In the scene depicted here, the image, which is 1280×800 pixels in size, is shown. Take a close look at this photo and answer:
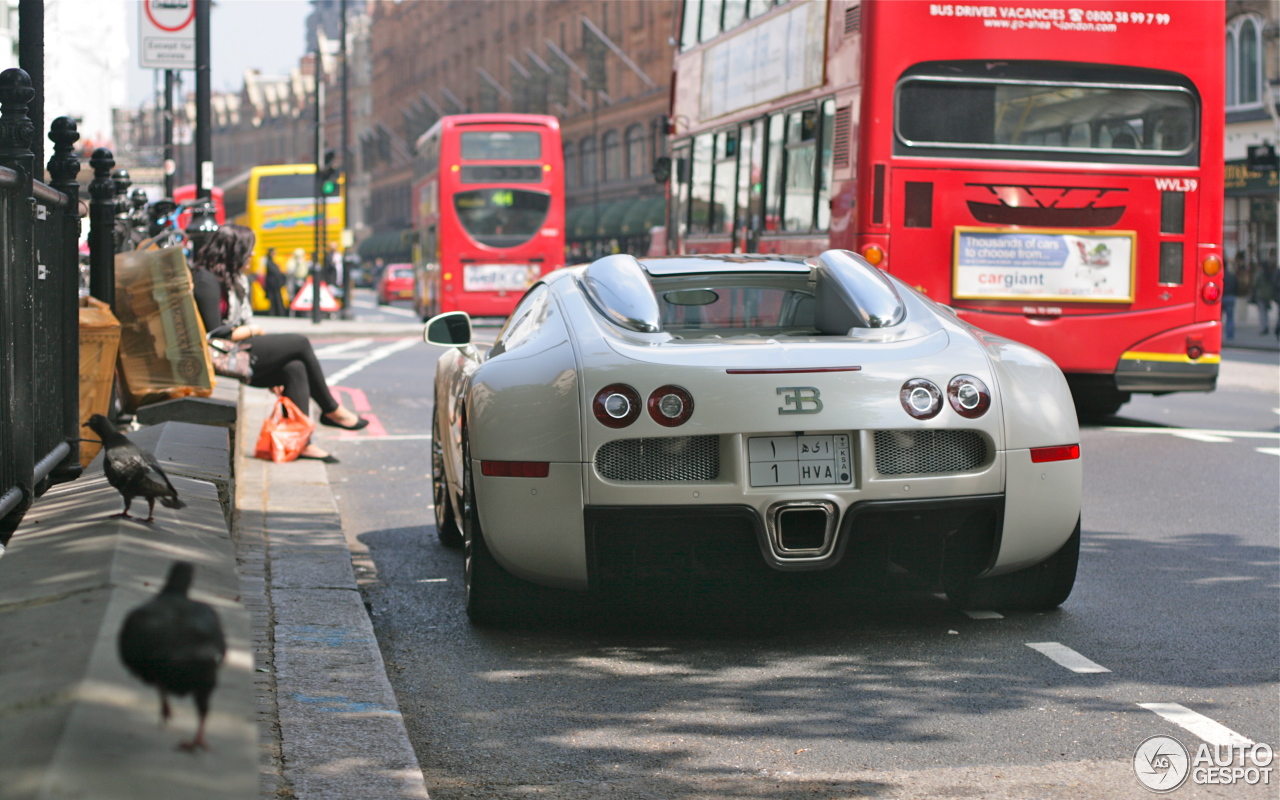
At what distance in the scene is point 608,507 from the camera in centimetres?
505

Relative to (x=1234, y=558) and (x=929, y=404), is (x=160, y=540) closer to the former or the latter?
(x=929, y=404)

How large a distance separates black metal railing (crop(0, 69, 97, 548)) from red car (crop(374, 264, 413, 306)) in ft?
160

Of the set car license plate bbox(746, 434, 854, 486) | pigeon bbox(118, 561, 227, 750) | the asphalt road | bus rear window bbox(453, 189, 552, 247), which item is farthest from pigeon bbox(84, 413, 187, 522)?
bus rear window bbox(453, 189, 552, 247)

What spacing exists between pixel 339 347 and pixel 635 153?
126ft

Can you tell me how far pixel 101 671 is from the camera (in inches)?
95.5

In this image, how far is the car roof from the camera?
6.10m

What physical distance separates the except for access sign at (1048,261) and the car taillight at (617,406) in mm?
8018

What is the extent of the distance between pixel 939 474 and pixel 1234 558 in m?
2.59

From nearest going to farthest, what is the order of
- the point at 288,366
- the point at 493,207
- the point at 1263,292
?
the point at 288,366 < the point at 493,207 < the point at 1263,292

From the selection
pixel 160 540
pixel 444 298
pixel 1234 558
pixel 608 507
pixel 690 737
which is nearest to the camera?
pixel 160 540

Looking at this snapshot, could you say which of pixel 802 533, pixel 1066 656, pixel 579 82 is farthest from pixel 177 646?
pixel 579 82

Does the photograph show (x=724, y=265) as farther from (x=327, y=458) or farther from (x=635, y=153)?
(x=635, y=153)

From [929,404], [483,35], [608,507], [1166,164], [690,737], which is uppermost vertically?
[483,35]

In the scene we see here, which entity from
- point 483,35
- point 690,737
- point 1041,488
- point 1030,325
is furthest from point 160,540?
point 483,35
